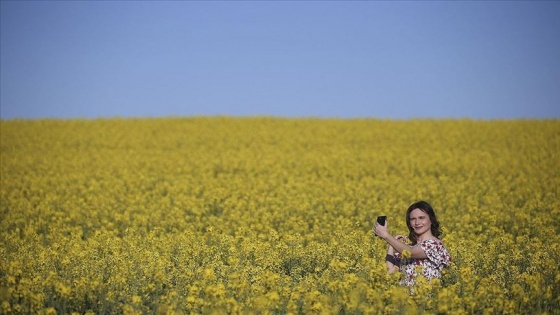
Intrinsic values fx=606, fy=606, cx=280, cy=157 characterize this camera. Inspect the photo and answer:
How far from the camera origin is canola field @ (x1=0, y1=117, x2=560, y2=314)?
19.0 ft

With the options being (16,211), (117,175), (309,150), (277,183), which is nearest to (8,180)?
(117,175)

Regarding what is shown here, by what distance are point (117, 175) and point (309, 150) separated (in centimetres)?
850

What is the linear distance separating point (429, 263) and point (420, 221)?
49 cm

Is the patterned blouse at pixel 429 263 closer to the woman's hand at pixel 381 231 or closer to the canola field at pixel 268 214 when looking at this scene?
the canola field at pixel 268 214

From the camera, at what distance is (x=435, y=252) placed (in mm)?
6562

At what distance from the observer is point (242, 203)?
1366cm

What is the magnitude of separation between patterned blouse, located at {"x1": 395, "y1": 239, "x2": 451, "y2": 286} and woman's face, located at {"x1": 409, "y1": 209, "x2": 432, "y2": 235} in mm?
133

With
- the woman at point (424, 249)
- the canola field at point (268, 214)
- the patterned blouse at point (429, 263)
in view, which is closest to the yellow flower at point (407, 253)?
the canola field at point (268, 214)

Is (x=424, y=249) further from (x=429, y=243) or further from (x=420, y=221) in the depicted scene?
(x=420, y=221)

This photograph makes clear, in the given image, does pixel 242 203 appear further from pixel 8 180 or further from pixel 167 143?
pixel 167 143

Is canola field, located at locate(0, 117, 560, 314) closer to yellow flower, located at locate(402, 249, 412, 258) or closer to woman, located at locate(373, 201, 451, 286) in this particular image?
yellow flower, located at locate(402, 249, 412, 258)

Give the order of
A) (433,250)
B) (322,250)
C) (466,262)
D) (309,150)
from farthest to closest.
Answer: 1. (309,150)
2. (322,250)
3. (466,262)
4. (433,250)

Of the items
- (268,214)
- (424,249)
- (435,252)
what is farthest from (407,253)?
(268,214)

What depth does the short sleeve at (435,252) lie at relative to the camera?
21.4 feet
